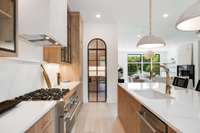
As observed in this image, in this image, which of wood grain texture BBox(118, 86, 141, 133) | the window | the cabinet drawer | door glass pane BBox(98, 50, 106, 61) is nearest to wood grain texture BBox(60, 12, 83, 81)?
door glass pane BBox(98, 50, 106, 61)

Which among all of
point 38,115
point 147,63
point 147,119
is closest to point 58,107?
point 38,115

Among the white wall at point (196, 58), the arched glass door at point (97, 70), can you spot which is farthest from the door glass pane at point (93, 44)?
the white wall at point (196, 58)

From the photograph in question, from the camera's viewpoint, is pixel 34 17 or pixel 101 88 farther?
pixel 101 88

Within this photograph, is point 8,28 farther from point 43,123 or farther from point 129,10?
point 129,10

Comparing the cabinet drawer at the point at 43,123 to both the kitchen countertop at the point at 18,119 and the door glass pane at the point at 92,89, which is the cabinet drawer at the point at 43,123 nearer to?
the kitchen countertop at the point at 18,119

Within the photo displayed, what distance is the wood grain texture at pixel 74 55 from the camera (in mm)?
6000

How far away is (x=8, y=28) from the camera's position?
5.65 feet

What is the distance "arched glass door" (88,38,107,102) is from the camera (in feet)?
23.9

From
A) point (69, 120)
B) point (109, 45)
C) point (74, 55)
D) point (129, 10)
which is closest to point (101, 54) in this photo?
point (109, 45)

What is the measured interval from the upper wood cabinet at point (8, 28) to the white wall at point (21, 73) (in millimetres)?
449

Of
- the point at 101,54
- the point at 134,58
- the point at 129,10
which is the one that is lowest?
the point at 101,54

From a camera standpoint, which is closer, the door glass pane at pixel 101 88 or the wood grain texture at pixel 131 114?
the wood grain texture at pixel 131 114

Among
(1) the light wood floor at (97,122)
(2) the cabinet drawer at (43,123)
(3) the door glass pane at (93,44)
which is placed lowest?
(1) the light wood floor at (97,122)

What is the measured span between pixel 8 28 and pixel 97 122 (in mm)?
3424
